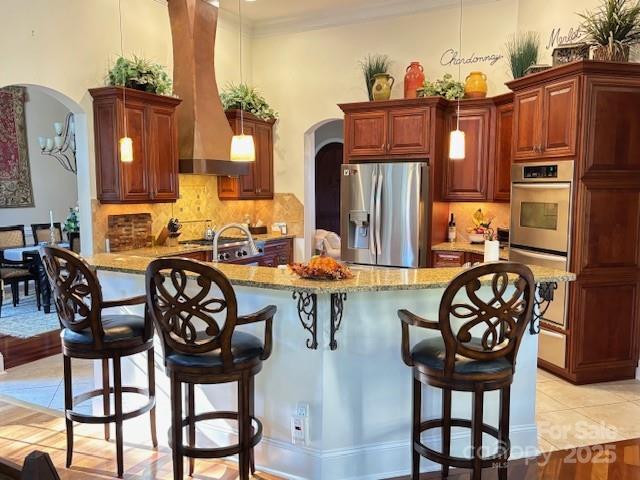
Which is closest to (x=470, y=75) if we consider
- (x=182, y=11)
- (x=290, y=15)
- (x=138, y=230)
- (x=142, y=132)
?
(x=290, y=15)

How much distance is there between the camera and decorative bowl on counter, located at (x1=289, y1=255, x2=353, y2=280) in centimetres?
249

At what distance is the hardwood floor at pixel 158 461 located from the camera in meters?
2.77

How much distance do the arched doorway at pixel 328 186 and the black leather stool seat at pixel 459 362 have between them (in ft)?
25.7

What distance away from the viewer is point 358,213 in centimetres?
565

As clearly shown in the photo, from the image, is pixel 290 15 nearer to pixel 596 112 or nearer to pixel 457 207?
pixel 457 207

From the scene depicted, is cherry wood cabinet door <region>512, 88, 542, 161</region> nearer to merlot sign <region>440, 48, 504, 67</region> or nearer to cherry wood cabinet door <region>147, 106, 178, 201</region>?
merlot sign <region>440, 48, 504, 67</region>

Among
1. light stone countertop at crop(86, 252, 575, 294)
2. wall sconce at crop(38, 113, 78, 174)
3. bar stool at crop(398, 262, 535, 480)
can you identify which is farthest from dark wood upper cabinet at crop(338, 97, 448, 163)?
bar stool at crop(398, 262, 535, 480)

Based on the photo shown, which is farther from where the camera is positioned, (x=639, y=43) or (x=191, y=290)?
(x=639, y=43)

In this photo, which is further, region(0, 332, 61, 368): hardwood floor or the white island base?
region(0, 332, 61, 368): hardwood floor

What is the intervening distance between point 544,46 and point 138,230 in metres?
4.40

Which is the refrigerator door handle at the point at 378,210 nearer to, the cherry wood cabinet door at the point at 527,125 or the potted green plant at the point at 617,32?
the cherry wood cabinet door at the point at 527,125

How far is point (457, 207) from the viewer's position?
5906 mm

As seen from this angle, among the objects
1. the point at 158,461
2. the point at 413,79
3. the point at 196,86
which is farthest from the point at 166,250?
the point at 413,79

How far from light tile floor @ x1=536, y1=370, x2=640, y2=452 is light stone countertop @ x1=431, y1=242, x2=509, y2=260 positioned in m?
1.29
